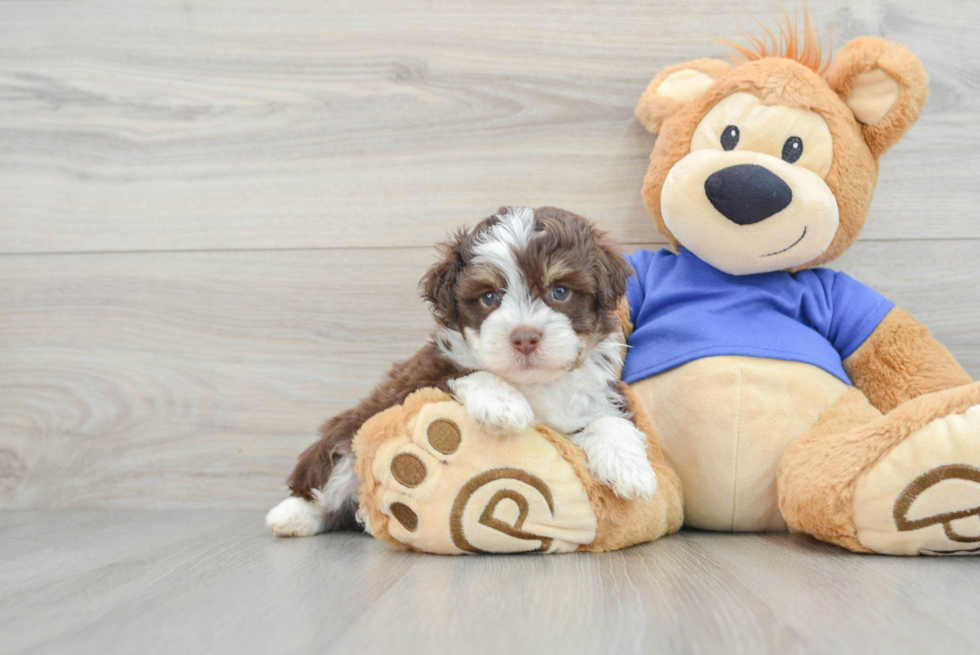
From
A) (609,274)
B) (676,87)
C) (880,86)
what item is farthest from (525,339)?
(880,86)

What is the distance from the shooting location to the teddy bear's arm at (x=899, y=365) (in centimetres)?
149

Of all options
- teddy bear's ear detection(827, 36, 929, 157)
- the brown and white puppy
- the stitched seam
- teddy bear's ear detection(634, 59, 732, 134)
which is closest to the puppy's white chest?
the brown and white puppy

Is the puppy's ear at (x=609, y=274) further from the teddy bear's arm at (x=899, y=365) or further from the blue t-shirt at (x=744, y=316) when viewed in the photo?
the teddy bear's arm at (x=899, y=365)

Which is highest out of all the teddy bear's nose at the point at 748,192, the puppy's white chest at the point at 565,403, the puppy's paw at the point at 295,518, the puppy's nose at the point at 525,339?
the teddy bear's nose at the point at 748,192

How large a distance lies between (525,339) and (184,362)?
3.75 feet

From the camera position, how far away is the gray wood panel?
6.34 feet

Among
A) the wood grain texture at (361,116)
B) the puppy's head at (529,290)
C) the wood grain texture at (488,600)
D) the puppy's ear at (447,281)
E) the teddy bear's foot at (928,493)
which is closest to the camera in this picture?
the wood grain texture at (488,600)

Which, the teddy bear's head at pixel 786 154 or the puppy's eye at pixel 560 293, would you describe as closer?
the puppy's eye at pixel 560 293

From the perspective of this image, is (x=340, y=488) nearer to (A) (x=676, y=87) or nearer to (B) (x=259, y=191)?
(B) (x=259, y=191)

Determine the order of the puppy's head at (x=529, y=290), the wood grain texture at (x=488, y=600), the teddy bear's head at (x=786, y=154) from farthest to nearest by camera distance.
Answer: the teddy bear's head at (x=786, y=154) → the puppy's head at (x=529, y=290) → the wood grain texture at (x=488, y=600)

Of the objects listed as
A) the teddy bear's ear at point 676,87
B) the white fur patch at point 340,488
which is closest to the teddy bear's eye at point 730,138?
the teddy bear's ear at point 676,87

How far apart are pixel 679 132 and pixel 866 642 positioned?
3.59 ft

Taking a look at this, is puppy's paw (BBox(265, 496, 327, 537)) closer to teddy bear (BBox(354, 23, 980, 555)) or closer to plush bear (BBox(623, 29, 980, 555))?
teddy bear (BBox(354, 23, 980, 555))

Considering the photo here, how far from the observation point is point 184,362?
Result: 1.96 meters
